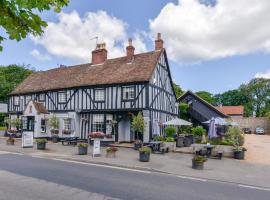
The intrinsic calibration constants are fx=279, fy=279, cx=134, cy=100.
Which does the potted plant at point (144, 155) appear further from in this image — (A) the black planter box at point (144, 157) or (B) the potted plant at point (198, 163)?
(B) the potted plant at point (198, 163)

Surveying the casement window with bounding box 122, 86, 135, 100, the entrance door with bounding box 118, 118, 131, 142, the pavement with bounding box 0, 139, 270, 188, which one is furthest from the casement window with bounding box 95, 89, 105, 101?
the pavement with bounding box 0, 139, 270, 188

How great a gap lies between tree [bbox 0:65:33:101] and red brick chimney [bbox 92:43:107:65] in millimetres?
24998

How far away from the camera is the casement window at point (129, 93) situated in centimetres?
2250

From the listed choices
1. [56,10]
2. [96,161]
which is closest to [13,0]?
[56,10]

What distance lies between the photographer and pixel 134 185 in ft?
30.3

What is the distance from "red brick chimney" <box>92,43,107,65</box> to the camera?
90.3 feet

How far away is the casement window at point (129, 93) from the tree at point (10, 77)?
3082 centimetres

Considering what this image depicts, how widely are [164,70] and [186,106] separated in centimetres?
850

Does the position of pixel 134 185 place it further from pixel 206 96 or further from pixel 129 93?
pixel 206 96

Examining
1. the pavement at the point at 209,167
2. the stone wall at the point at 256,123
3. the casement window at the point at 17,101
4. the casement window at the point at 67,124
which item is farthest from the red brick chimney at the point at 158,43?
the stone wall at the point at 256,123

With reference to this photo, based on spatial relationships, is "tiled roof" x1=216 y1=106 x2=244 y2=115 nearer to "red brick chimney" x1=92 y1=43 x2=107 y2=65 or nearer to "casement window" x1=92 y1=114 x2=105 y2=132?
"red brick chimney" x1=92 y1=43 x2=107 y2=65

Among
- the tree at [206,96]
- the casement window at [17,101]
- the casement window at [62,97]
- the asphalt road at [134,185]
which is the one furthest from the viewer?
the tree at [206,96]

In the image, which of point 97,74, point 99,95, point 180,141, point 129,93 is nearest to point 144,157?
point 180,141

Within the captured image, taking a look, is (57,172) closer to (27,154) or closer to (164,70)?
(27,154)
